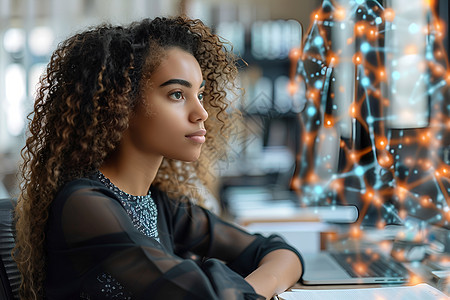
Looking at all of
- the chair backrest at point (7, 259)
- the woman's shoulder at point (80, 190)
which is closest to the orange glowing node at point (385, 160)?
the woman's shoulder at point (80, 190)

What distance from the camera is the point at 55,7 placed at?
132 inches

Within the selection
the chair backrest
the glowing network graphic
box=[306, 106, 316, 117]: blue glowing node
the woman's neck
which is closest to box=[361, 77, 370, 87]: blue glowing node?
the glowing network graphic

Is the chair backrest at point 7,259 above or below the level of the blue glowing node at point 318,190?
above

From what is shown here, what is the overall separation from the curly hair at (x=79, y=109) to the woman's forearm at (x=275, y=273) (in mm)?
374

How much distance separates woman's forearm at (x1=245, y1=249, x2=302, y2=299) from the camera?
3.00 ft

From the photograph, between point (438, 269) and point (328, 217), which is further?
point (328, 217)

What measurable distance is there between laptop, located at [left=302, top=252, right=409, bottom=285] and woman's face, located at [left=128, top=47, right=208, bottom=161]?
40 cm

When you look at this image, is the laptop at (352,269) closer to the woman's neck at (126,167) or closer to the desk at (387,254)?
the desk at (387,254)

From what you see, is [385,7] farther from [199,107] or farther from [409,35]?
[199,107]

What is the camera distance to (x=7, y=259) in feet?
3.06

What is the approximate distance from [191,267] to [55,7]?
3052 millimetres

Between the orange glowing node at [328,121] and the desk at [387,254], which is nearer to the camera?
the desk at [387,254]

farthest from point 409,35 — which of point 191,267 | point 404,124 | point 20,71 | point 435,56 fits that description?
point 20,71

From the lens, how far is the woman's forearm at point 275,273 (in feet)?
3.00
